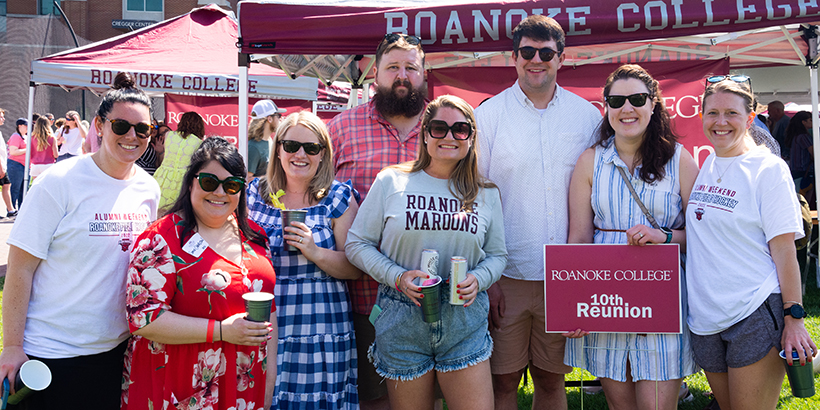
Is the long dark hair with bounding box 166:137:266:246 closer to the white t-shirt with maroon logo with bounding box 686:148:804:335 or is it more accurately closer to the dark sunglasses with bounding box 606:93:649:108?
the dark sunglasses with bounding box 606:93:649:108

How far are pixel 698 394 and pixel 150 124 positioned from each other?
4329 millimetres

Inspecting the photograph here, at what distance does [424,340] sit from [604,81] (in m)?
4.99

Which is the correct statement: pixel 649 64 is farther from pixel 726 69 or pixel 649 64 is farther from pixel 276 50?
pixel 276 50

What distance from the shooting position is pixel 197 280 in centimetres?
229

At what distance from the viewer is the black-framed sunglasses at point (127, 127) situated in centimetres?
246

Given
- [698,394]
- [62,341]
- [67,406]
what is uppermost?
[62,341]

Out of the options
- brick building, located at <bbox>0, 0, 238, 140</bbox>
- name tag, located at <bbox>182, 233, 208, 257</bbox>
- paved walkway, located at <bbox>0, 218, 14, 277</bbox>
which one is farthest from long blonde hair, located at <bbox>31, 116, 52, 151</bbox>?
→ name tag, located at <bbox>182, 233, 208, 257</bbox>

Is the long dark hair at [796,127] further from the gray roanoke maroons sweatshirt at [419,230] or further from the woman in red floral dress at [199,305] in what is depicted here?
the woman in red floral dress at [199,305]

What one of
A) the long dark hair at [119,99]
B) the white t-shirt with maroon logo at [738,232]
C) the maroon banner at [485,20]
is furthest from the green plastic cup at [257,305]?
the maroon banner at [485,20]

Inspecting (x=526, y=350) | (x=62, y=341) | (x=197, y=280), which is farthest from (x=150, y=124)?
(x=526, y=350)

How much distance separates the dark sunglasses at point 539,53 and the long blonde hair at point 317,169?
3.80 ft

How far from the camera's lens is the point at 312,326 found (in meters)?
2.79

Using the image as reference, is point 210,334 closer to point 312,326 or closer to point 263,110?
point 312,326

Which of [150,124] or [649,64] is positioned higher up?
[649,64]
